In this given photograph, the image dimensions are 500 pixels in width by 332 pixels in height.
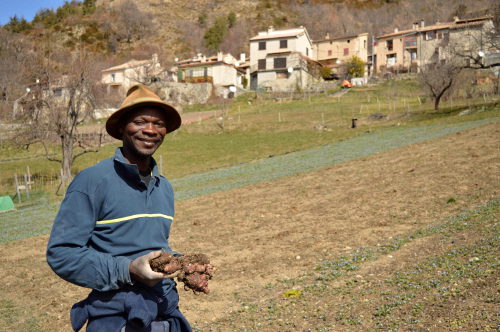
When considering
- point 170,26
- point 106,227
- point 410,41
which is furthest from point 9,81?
point 170,26

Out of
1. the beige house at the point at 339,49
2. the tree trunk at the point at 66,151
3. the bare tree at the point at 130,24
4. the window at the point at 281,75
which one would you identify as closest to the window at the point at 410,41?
the beige house at the point at 339,49

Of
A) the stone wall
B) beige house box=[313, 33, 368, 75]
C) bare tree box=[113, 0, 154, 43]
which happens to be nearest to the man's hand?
the stone wall

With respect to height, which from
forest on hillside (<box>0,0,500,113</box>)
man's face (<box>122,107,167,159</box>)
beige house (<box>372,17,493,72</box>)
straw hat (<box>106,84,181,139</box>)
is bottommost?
man's face (<box>122,107,167,159</box>)

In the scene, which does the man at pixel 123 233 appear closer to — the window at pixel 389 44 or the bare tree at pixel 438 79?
the bare tree at pixel 438 79

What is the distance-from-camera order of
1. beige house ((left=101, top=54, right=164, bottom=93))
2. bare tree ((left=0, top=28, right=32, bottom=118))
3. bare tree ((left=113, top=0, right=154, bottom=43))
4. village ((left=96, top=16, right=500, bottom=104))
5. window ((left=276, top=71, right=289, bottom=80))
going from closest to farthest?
1. bare tree ((left=0, top=28, right=32, bottom=118))
2. beige house ((left=101, top=54, right=164, bottom=93))
3. village ((left=96, top=16, right=500, bottom=104))
4. window ((left=276, top=71, right=289, bottom=80))
5. bare tree ((left=113, top=0, right=154, bottom=43))

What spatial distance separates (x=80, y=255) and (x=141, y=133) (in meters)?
1.03

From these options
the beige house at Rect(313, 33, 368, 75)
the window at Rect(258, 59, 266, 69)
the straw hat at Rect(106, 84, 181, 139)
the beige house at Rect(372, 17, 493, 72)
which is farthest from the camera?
the beige house at Rect(313, 33, 368, 75)

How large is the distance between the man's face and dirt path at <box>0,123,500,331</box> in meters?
5.78

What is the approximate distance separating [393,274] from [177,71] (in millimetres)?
101558

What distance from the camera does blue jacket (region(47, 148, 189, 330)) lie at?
328 centimetres

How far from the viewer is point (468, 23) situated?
→ 9456 cm

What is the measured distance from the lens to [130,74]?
320 feet

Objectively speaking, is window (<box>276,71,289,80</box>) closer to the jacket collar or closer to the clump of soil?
the jacket collar

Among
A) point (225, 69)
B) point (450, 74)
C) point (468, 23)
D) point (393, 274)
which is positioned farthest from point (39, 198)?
point (468, 23)
